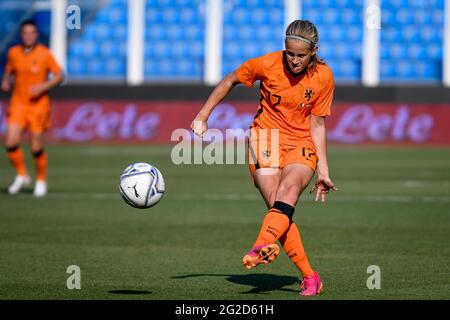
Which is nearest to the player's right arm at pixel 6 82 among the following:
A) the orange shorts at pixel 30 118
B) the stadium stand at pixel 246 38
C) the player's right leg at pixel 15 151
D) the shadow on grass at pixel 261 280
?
the orange shorts at pixel 30 118

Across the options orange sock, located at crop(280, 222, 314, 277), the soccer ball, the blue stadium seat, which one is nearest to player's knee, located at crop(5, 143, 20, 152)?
the soccer ball

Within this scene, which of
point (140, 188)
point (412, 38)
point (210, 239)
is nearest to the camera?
point (140, 188)

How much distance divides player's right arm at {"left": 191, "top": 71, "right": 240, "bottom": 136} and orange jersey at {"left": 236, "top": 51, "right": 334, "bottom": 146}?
84 millimetres

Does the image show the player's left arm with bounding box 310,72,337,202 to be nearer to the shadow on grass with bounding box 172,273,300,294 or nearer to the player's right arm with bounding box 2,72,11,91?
the shadow on grass with bounding box 172,273,300,294

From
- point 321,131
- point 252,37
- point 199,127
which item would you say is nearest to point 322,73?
point 321,131

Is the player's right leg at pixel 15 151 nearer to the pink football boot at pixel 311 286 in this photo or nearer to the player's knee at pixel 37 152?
the player's knee at pixel 37 152

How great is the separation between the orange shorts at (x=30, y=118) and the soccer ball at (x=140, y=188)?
7661 millimetres

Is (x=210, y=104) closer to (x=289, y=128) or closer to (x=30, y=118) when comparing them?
(x=289, y=128)

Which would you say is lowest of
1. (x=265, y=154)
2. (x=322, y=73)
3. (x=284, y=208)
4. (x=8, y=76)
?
(x=284, y=208)

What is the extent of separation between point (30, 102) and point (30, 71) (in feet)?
1.59

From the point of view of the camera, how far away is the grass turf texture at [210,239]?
801cm

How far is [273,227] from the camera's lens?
289 inches

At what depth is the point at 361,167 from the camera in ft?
71.8

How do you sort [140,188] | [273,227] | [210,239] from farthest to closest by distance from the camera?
[210,239]
[140,188]
[273,227]
